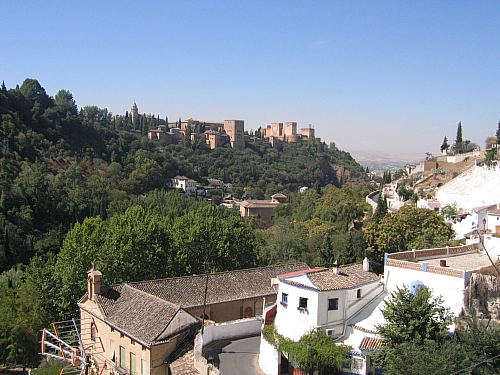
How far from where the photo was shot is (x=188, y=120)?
→ 650 feet

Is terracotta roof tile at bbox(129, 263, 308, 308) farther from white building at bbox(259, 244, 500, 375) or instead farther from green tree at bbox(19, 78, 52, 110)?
green tree at bbox(19, 78, 52, 110)

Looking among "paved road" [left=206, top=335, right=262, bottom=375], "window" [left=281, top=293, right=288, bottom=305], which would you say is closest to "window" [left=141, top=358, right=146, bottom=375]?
"paved road" [left=206, top=335, right=262, bottom=375]

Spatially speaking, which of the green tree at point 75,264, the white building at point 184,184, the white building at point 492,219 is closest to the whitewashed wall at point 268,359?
the green tree at point 75,264

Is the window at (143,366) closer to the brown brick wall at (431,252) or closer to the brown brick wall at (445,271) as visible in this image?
the brown brick wall at (431,252)

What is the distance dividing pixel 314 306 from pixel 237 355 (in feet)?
19.0

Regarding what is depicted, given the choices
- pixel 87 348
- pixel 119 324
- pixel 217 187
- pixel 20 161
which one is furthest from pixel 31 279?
pixel 217 187

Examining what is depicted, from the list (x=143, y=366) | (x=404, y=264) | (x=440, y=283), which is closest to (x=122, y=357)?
(x=143, y=366)

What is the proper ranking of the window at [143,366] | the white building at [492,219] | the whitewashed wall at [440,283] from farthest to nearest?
1. the white building at [492,219]
2. the window at [143,366]
3. the whitewashed wall at [440,283]

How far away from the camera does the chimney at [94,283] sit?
31.2m

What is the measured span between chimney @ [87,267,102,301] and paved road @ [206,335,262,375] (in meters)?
8.00

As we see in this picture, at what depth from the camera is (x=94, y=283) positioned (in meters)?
31.3

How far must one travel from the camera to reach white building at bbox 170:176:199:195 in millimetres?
115938

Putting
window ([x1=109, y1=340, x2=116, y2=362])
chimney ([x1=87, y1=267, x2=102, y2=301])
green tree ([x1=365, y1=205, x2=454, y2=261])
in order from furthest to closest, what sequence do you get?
green tree ([x1=365, y1=205, x2=454, y2=261]), chimney ([x1=87, y1=267, x2=102, y2=301]), window ([x1=109, y1=340, x2=116, y2=362])

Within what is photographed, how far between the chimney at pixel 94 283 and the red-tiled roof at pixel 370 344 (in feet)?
52.9
